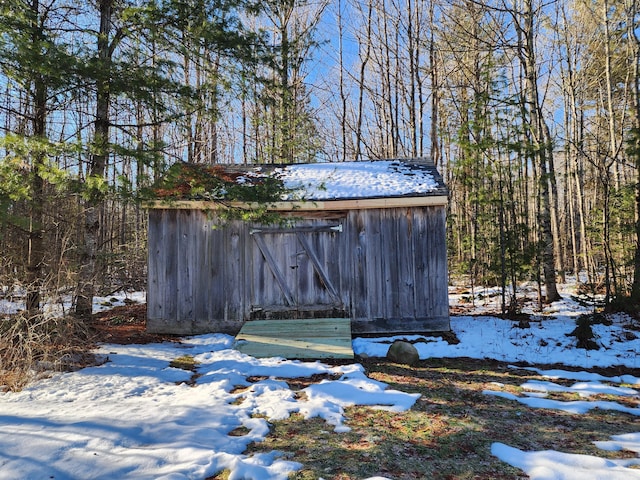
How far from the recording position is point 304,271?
815cm

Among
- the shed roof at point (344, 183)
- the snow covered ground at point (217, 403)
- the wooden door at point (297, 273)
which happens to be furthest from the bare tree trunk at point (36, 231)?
the wooden door at point (297, 273)

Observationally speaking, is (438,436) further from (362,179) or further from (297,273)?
(362,179)

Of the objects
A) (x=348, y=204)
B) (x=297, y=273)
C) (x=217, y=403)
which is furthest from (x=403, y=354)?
(x=217, y=403)

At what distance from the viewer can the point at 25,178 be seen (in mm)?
5156

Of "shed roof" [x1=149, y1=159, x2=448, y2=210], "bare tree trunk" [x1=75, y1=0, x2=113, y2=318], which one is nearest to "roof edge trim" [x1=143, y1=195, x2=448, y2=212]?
"shed roof" [x1=149, y1=159, x2=448, y2=210]

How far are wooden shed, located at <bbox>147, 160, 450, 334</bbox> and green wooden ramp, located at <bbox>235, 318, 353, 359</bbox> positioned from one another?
17.2 inches

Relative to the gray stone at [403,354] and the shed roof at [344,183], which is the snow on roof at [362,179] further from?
the gray stone at [403,354]

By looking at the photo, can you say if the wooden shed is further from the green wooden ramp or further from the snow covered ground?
the snow covered ground

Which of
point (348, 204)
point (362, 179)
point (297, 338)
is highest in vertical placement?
point (362, 179)

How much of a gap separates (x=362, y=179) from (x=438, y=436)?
236 inches

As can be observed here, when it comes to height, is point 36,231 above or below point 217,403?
above

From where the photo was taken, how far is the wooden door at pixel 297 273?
811cm

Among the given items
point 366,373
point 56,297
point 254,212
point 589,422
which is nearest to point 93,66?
point 254,212

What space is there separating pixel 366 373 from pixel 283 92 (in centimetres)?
465
